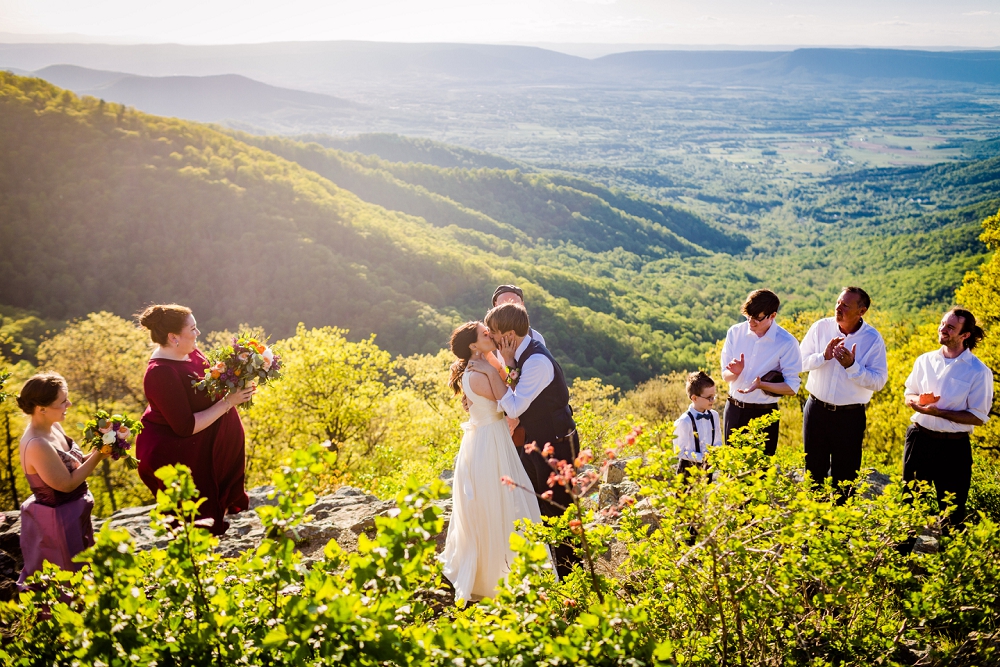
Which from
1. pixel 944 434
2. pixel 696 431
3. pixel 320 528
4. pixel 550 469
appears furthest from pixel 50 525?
pixel 944 434

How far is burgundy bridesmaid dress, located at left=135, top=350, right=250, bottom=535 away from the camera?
16.3ft

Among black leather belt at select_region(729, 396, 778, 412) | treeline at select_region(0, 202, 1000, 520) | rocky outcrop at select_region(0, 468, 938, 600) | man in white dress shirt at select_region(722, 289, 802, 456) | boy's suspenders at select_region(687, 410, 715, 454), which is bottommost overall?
treeline at select_region(0, 202, 1000, 520)

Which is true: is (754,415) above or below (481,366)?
below

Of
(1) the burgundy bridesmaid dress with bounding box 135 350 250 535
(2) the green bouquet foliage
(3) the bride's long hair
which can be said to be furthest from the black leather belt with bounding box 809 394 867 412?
(1) the burgundy bridesmaid dress with bounding box 135 350 250 535

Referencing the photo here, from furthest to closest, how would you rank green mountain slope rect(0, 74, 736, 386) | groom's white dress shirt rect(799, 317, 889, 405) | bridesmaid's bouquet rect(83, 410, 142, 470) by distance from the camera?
1. green mountain slope rect(0, 74, 736, 386)
2. groom's white dress shirt rect(799, 317, 889, 405)
3. bridesmaid's bouquet rect(83, 410, 142, 470)

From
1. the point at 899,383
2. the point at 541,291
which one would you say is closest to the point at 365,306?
the point at 541,291

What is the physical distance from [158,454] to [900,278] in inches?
4007

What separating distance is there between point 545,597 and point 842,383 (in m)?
4.14

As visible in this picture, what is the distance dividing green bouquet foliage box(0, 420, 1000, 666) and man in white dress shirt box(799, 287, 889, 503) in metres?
2.28

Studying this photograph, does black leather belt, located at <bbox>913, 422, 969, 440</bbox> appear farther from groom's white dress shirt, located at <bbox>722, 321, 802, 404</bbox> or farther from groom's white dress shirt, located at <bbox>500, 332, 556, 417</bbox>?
groom's white dress shirt, located at <bbox>500, 332, 556, 417</bbox>

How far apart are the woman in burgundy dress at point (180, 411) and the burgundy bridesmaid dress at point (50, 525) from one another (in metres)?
0.55

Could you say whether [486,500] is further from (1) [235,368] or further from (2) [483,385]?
(1) [235,368]

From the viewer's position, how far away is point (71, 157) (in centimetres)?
7044

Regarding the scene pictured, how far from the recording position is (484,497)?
4.99 m
